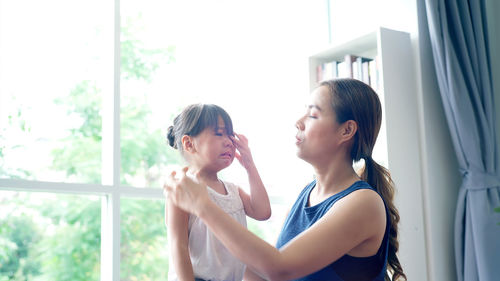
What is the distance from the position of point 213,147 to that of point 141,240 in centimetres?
575

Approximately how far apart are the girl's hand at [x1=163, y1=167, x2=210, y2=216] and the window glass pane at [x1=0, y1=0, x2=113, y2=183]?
5.12 m

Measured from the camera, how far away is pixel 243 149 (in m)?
1.79

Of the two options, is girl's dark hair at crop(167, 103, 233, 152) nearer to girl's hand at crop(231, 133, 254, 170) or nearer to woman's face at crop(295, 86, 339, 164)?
girl's hand at crop(231, 133, 254, 170)

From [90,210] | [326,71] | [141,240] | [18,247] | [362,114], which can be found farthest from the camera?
[141,240]

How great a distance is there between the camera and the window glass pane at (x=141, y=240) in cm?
704

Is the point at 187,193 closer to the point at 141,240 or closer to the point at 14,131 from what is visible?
the point at 14,131

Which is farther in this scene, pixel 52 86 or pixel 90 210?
pixel 90 210

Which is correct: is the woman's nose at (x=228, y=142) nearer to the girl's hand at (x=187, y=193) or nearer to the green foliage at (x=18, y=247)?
the girl's hand at (x=187, y=193)

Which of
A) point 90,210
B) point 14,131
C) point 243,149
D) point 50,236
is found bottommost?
point 50,236

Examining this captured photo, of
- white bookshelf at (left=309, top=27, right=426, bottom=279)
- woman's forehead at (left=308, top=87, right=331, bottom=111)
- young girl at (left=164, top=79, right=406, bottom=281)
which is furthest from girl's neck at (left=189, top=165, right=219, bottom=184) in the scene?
white bookshelf at (left=309, top=27, right=426, bottom=279)

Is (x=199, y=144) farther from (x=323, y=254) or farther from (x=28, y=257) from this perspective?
(x=28, y=257)

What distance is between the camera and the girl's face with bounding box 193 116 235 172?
1717 millimetres

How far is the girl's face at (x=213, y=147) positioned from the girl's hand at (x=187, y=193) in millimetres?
312

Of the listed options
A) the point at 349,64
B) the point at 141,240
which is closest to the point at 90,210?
the point at 141,240
